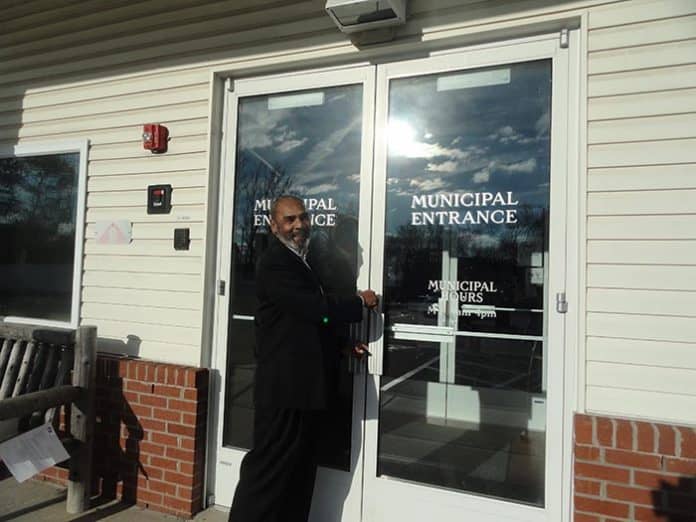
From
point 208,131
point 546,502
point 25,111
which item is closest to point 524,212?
point 546,502

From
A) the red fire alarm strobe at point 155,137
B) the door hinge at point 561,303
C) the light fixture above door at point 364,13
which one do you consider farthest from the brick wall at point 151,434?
the light fixture above door at point 364,13

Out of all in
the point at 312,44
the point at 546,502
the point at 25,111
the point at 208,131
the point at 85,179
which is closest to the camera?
the point at 546,502

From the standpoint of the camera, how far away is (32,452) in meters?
2.84

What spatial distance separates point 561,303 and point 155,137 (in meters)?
2.65

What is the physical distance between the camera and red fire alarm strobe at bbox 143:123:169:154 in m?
3.24

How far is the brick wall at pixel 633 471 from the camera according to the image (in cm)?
208

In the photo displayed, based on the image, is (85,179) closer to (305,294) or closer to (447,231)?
(305,294)

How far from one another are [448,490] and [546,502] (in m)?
0.48

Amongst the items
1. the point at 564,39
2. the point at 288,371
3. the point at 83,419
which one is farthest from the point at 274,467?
the point at 564,39

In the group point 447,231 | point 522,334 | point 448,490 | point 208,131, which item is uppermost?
point 208,131

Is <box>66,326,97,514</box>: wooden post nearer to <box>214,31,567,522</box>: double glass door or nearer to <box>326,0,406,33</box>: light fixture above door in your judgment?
<box>214,31,567,522</box>: double glass door

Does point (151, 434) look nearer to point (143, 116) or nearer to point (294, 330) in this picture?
point (294, 330)

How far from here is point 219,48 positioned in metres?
3.20

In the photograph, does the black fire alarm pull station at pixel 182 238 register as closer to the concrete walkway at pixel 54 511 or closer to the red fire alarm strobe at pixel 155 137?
the red fire alarm strobe at pixel 155 137
